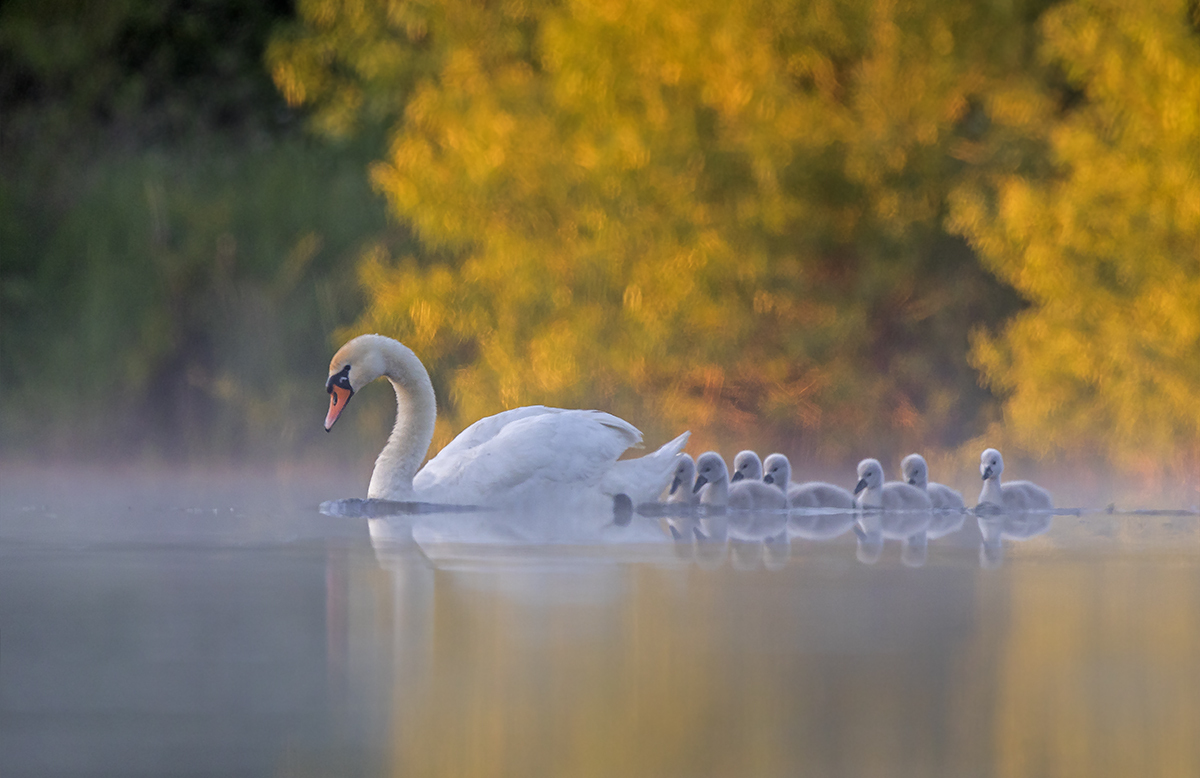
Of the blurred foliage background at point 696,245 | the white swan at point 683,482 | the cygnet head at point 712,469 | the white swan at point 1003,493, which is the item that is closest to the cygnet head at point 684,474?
the white swan at point 683,482

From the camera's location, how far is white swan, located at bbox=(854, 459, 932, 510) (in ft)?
28.6

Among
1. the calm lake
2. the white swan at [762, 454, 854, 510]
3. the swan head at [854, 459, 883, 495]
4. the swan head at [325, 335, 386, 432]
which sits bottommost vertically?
the calm lake

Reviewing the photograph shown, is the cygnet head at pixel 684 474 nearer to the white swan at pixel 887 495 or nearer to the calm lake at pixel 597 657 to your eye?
the white swan at pixel 887 495

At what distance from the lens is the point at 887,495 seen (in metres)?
8.75

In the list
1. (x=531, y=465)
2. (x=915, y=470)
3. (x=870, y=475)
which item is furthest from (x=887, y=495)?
→ (x=531, y=465)

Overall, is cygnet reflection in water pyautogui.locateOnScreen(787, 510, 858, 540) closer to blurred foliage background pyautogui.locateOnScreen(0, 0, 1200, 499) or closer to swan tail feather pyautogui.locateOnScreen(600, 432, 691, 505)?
swan tail feather pyautogui.locateOnScreen(600, 432, 691, 505)

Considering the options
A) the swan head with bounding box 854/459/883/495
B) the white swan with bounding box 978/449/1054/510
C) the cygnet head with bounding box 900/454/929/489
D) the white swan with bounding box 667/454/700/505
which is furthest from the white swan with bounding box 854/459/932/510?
the white swan with bounding box 667/454/700/505

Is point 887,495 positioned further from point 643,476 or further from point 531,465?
point 531,465

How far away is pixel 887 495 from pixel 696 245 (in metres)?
3.47

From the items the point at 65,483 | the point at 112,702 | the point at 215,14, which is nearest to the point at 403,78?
the point at 215,14

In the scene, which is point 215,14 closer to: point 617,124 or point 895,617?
point 617,124

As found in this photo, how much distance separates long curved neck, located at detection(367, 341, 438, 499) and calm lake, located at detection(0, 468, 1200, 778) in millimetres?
1554

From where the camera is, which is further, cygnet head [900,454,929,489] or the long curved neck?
cygnet head [900,454,929,489]

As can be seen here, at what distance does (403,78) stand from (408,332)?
11.4 feet
